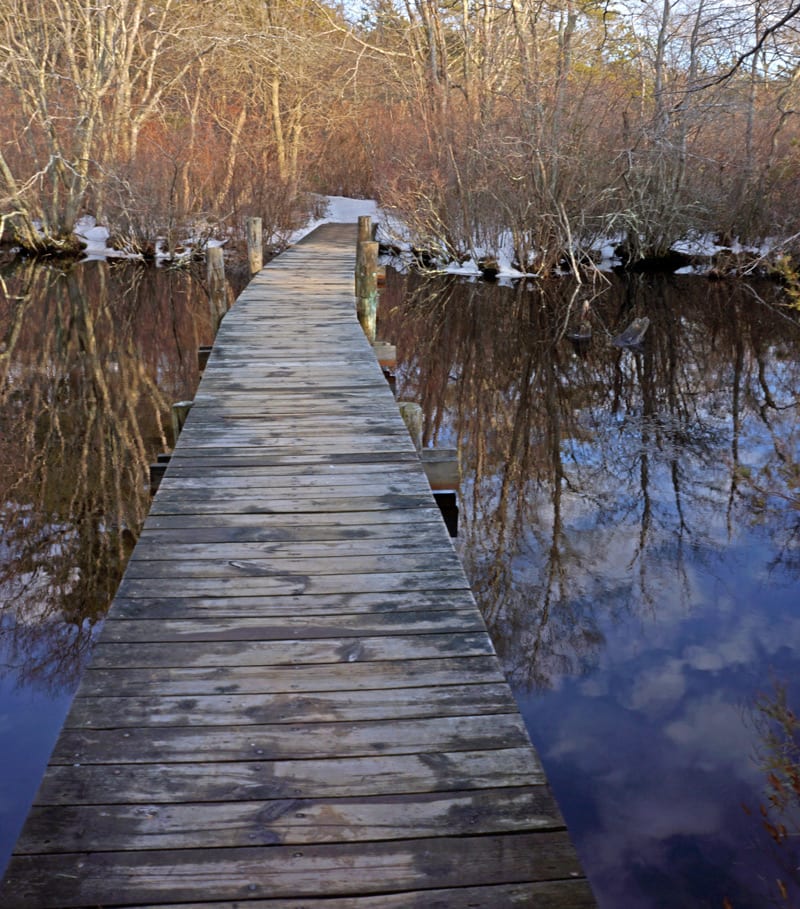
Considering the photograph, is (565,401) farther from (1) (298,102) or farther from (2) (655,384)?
(1) (298,102)

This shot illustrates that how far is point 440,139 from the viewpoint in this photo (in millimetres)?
19344

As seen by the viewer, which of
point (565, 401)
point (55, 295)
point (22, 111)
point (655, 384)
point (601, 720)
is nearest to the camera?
point (601, 720)

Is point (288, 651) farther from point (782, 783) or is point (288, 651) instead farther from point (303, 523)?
point (782, 783)

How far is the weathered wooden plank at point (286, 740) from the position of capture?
252 centimetres

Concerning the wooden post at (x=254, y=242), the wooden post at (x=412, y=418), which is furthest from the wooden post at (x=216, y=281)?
the wooden post at (x=412, y=418)

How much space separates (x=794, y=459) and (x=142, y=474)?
Answer: 6.29 meters

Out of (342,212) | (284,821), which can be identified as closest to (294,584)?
(284,821)

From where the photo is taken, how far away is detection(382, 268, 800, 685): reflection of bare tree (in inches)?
233

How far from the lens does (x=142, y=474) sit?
7.79 m

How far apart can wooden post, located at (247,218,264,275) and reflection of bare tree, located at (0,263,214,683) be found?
1.52 metres

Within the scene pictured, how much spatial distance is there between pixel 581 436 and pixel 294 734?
700 cm

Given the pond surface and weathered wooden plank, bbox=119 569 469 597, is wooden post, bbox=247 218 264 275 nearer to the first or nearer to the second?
the pond surface

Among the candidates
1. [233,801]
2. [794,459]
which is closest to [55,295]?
[794,459]

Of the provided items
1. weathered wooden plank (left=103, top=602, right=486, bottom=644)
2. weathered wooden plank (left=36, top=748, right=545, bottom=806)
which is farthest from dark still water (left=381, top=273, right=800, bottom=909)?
weathered wooden plank (left=36, top=748, right=545, bottom=806)
